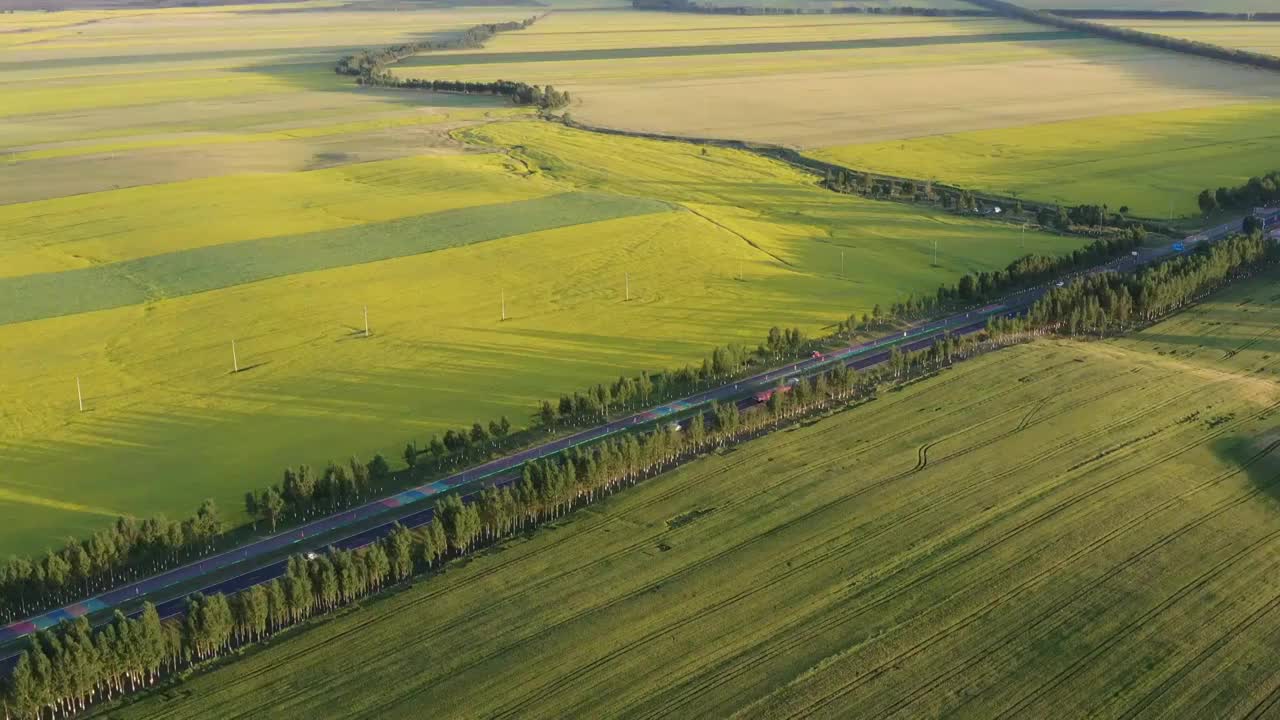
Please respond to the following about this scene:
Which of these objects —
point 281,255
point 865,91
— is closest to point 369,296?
point 281,255

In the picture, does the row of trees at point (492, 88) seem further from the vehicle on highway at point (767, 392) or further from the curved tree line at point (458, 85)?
the vehicle on highway at point (767, 392)

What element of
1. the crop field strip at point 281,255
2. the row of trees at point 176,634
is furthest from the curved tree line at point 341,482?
the crop field strip at point 281,255

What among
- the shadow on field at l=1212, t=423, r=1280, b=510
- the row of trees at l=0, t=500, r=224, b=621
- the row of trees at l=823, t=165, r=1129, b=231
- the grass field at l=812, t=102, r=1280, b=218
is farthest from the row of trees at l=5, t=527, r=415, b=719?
the grass field at l=812, t=102, r=1280, b=218

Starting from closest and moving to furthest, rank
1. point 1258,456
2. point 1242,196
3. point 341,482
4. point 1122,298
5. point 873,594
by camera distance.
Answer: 1. point 873,594
2. point 341,482
3. point 1258,456
4. point 1122,298
5. point 1242,196

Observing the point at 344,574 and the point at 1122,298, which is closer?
the point at 344,574

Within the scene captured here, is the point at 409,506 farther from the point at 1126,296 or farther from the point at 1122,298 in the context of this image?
the point at 1126,296

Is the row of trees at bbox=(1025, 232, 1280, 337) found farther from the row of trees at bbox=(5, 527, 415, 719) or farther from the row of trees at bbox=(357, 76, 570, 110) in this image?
the row of trees at bbox=(357, 76, 570, 110)
